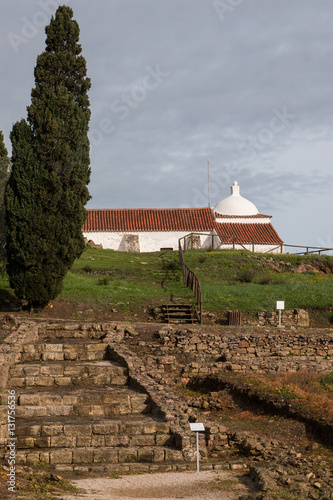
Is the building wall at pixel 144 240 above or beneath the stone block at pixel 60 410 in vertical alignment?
above

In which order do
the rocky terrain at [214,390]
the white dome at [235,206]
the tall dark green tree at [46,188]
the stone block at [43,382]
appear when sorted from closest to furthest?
the rocky terrain at [214,390] → the stone block at [43,382] → the tall dark green tree at [46,188] → the white dome at [235,206]

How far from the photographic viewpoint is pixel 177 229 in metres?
44.3

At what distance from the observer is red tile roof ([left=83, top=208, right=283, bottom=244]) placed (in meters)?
44.2

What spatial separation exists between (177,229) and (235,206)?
672cm

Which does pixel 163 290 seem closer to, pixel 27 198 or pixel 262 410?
pixel 27 198

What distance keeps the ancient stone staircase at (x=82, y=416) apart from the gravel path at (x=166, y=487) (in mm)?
572

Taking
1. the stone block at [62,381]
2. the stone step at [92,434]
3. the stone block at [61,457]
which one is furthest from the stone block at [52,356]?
the stone block at [61,457]

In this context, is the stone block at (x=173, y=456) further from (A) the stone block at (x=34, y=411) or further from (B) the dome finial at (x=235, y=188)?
(B) the dome finial at (x=235, y=188)

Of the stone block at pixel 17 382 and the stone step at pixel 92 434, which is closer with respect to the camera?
the stone step at pixel 92 434

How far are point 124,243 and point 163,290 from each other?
608 inches

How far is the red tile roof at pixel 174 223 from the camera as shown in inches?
1741

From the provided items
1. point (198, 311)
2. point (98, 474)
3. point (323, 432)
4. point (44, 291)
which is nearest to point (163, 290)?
point (198, 311)

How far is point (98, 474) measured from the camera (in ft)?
33.3

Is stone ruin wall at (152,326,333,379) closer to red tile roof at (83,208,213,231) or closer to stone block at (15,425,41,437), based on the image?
stone block at (15,425,41,437)
